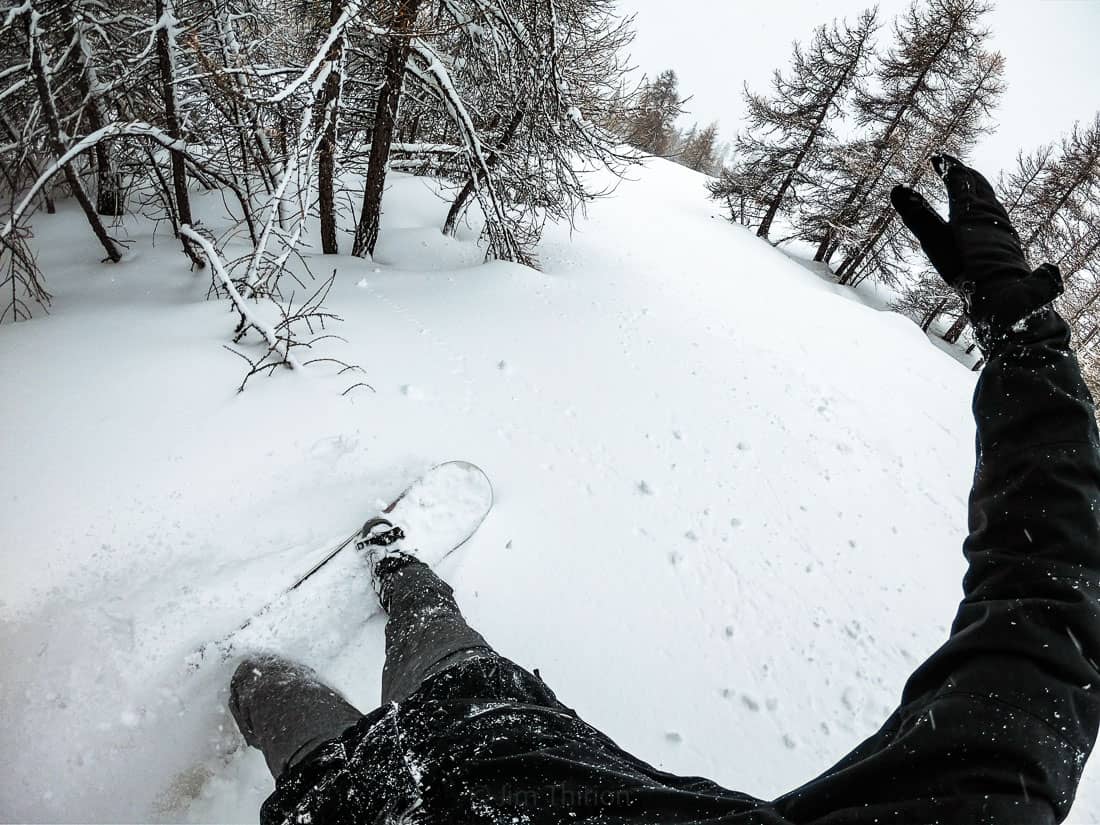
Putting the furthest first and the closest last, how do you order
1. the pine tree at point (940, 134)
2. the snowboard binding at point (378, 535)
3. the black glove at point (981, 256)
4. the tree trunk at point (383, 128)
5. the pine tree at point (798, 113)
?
1. the pine tree at point (798, 113)
2. the pine tree at point (940, 134)
3. the tree trunk at point (383, 128)
4. the snowboard binding at point (378, 535)
5. the black glove at point (981, 256)

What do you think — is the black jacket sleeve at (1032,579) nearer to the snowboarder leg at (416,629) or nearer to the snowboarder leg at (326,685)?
the snowboarder leg at (326,685)

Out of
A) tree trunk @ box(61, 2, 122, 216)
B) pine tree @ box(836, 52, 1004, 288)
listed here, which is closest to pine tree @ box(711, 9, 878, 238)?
pine tree @ box(836, 52, 1004, 288)

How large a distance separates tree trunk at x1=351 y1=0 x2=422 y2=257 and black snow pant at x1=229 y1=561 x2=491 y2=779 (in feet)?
17.6

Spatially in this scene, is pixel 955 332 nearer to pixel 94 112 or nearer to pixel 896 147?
pixel 896 147

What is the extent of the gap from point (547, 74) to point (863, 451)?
5575 millimetres

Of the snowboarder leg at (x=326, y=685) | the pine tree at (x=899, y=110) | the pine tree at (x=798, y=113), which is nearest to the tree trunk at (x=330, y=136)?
the snowboarder leg at (x=326, y=685)

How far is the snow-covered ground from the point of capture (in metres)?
2.50

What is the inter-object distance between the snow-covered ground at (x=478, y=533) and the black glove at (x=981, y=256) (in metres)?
2.73

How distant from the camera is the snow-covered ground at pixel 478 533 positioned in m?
2.50

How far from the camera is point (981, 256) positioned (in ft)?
4.81

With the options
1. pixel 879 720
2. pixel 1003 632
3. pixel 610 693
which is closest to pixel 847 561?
pixel 879 720

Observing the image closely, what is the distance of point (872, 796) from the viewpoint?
2.80ft

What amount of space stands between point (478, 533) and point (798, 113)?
19.8 m

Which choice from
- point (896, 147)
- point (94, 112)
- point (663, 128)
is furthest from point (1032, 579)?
point (663, 128)
